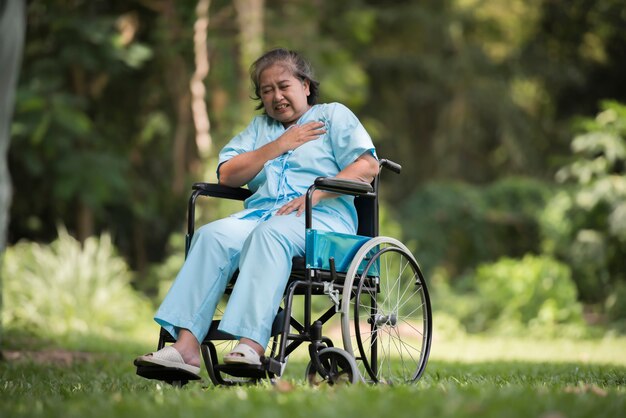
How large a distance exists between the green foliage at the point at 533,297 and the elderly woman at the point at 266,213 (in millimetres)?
5375

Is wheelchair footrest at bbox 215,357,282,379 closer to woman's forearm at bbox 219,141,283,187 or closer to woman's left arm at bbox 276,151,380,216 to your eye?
woman's left arm at bbox 276,151,380,216

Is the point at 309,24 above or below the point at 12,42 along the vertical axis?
above

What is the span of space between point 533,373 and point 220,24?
7.21 metres

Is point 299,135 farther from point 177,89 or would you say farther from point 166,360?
point 177,89

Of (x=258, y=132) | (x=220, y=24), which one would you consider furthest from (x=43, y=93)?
(x=258, y=132)

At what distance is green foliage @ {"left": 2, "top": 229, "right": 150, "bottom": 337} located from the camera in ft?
24.7

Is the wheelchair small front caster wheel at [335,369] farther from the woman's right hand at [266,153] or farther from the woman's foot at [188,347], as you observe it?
the woman's right hand at [266,153]

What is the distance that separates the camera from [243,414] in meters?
2.06

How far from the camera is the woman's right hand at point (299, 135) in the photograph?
3.29 metres

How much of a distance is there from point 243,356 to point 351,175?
31.5 inches

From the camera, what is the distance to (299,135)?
10.8 ft

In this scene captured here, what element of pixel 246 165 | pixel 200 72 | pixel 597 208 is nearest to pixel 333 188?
pixel 246 165

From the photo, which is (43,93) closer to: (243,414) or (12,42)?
(12,42)

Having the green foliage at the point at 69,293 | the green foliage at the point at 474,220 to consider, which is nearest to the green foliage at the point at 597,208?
the green foliage at the point at 474,220
